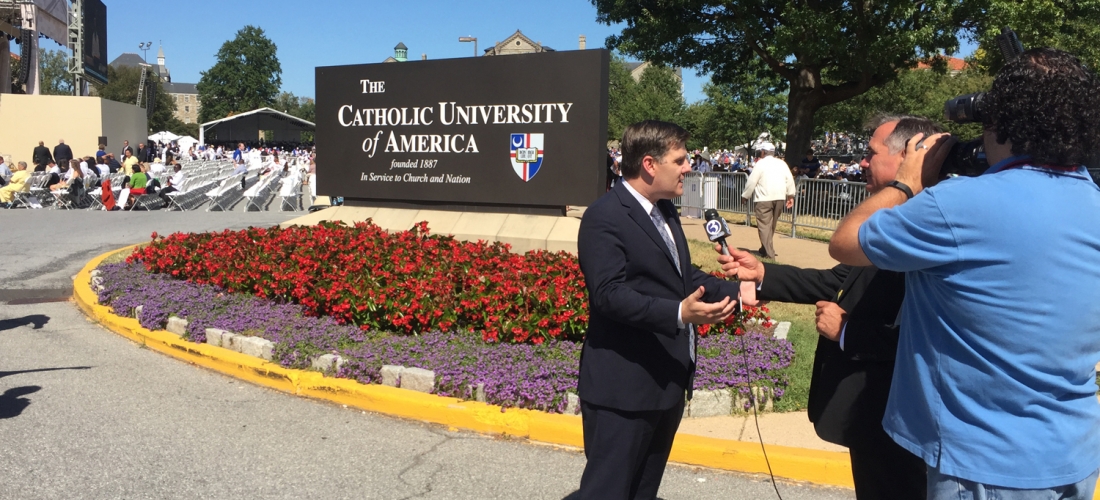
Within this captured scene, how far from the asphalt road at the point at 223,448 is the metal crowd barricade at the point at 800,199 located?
8214 mm

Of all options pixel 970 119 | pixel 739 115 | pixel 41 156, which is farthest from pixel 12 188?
pixel 739 115

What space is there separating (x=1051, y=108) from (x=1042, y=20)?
62.1ft

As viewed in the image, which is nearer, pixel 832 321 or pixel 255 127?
pixel 832 321

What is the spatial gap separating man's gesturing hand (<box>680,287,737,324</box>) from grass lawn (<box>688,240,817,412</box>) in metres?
1.78

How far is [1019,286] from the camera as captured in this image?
1.92m

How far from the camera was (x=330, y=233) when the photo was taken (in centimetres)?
955

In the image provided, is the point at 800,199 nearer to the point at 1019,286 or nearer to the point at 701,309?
the point at 701,309

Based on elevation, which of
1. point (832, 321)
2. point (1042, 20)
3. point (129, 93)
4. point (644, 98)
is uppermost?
point (129, 93)

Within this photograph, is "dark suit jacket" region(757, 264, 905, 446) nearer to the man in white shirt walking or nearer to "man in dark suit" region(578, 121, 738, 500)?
"man in dark suit" region(578, 121, 738, 500)

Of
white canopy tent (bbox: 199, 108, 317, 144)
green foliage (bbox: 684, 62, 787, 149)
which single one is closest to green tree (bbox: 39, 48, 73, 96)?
white canopy tent (bbox: 199, 108, 317, 144)

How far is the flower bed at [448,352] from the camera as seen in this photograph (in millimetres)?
5379

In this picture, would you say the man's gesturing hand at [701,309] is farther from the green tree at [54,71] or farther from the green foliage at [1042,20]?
the green tree at [54,71]

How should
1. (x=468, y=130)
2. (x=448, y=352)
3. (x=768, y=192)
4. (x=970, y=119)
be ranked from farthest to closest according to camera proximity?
(x=768, y=192) → (x=468, y=130) → (x=448, y=352) → (x=970, y=119)

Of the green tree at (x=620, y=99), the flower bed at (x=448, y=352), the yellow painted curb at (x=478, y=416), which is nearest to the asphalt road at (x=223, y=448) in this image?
the yellow painted curb at (x=478, y=416)
